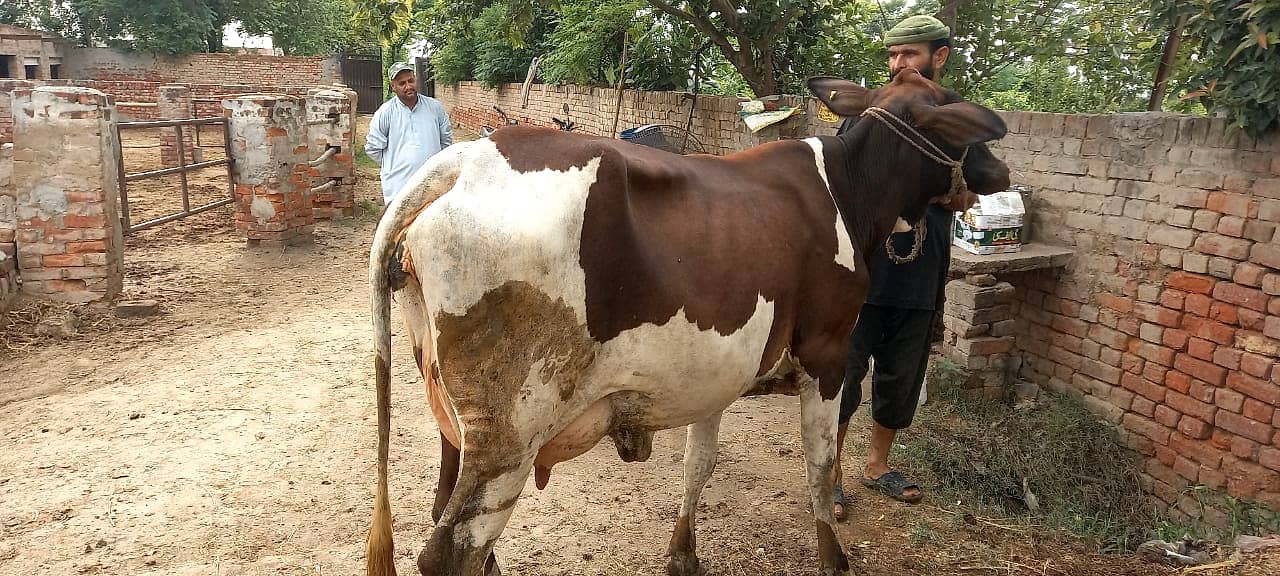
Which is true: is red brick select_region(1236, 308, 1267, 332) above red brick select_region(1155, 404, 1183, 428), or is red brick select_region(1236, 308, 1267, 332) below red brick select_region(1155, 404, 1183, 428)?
A: above

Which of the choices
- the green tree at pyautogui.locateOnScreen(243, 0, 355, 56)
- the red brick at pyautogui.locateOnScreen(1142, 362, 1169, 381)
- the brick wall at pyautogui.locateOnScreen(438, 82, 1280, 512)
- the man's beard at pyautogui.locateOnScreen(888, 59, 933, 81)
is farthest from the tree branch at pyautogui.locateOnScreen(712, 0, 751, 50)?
the green tree at pyautogui.locateOnScreen(243, 0, 355, 56)

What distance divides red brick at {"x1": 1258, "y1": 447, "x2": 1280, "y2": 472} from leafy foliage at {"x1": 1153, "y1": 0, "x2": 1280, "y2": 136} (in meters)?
1.42

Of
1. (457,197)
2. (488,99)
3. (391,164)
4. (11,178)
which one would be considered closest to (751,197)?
(457,197)

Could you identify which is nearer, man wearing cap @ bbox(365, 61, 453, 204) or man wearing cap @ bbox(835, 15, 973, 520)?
man wearing cap @ bbox(835, 15, 973, 520)

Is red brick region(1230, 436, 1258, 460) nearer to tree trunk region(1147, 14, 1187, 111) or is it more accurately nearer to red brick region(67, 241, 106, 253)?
tree trunk region(1147, 14, 1187, 111)

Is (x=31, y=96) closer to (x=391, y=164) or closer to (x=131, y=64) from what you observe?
(x=391, y=164)

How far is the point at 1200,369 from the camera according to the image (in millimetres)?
4082

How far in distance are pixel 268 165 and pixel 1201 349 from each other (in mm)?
7504

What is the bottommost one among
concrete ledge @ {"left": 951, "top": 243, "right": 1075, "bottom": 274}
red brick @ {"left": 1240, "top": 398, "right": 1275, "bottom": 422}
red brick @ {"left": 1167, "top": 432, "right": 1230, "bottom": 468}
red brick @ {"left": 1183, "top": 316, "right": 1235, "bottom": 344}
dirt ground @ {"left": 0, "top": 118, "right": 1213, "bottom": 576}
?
dirt ground @ {"left": 0, "top": 118, "right": 1213, "bottom": 576}

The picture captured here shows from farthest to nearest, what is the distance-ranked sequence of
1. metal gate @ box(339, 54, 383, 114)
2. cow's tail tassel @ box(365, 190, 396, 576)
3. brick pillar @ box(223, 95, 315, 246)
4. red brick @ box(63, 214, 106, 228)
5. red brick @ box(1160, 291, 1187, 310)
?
metal gate @ box(339, 54, 383, 114) → brick pillar @ box(223, 95, 315, 246) → red brick @ box(63, 214, 106, 228) → red brick @ box(1160, 291, 1187, 310) → cow's tail tassel @ box(365, 190, 396, 576)

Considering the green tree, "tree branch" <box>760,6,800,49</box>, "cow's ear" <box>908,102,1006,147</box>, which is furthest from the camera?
the green tree

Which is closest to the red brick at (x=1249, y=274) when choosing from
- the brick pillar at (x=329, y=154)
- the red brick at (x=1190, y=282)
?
the red brick at (x=1190, y=282)

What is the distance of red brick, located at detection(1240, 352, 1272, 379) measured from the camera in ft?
12.4

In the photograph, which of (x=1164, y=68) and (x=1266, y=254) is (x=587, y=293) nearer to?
(x=1266, y=254)
